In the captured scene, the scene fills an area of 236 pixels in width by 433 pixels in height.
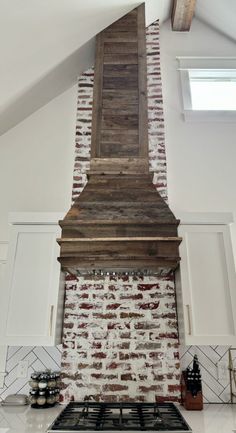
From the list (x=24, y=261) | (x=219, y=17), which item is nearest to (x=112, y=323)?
(x=24, y=261)

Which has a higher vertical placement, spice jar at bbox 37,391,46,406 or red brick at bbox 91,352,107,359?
red brick at bbox 91,352,107,359

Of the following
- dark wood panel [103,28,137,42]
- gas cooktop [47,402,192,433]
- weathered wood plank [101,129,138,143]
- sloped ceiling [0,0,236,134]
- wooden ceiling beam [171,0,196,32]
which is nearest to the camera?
gas cooktop [47,402,192,433]

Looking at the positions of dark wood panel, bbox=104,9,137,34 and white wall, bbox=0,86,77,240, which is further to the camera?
dark wood panel, bbox=104,9,137,34

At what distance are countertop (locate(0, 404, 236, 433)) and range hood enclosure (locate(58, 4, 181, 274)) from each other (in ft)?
2.91

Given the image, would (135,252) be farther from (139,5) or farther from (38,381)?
(139,5)

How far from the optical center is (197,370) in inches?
88.4

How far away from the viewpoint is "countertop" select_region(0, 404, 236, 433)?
171 cm

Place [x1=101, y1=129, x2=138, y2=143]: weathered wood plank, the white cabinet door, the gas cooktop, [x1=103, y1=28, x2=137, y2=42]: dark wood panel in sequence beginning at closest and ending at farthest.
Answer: the gas cooktop < the white cabinet door < [x1=101, y1=129, x2=138, y2=143]: weathered wood plank < [x1=103, y1=28, x2=137, y2=42]: dark wood panel

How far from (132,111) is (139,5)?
1355 mm

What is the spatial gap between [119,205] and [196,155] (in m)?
1.39

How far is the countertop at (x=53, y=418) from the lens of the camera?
171 cm

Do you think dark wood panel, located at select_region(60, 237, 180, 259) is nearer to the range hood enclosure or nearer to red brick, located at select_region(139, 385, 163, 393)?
the range hood enclosure

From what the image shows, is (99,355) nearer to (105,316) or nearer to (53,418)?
(105,316)

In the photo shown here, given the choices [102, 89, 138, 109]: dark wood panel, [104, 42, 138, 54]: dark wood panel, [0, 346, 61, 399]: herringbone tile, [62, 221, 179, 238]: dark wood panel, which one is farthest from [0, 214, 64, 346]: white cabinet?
[104, 42, 138, 54]: dark wood panel
